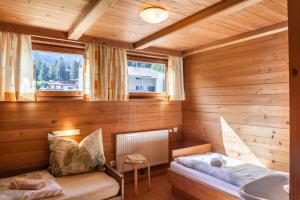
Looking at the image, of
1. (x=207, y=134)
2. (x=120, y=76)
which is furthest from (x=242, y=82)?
(x=120, y=76)

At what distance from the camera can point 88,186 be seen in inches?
93.1

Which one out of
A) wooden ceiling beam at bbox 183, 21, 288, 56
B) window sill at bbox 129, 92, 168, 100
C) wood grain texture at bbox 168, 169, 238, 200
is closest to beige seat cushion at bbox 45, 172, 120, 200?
wood grain texture at bbox 168, 169, 238, 200

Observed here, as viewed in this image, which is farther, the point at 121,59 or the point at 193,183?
the point at 121,59

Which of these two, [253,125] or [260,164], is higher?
[253,125]

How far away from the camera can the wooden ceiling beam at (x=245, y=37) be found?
262 cm

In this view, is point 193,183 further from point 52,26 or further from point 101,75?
point 52,26

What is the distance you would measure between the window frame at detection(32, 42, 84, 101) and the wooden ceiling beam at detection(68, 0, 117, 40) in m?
0.35

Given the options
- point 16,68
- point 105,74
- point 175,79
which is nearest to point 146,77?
point 175,79

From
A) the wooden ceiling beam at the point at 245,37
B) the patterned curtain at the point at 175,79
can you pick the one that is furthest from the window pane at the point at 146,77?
the wooden ceiling beam at the point at 245,37

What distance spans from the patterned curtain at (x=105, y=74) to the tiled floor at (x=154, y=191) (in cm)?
142

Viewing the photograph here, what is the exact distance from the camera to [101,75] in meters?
3.23

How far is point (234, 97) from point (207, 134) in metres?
0.86

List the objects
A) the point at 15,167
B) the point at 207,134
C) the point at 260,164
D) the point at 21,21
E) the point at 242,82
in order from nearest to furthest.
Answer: the point at 21,21 → the point at 15,167 → the point at 260,164 → the point at 242,82 → the point at 207,134

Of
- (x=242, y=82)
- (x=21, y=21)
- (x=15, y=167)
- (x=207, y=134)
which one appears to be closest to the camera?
(x=21, y=21)
